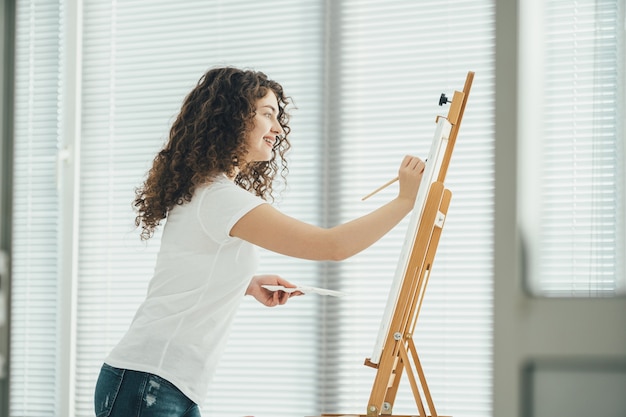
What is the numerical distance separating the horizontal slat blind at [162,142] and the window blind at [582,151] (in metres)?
0.70

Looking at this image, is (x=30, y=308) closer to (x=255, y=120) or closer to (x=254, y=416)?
(x=254, y=416)

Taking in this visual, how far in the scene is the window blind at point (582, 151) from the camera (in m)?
2.21

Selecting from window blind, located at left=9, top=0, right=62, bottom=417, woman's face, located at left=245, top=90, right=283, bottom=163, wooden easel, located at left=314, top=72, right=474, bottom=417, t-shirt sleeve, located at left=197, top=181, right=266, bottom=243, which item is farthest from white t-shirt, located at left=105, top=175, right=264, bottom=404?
window blind, located at left=9, top=0, right=62, bottom=417

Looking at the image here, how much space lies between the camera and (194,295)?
5.76 feet

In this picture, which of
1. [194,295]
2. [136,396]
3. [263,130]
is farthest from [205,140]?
[136,396]

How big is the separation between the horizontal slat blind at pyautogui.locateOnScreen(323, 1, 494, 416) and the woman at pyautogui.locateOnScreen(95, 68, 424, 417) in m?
0.66

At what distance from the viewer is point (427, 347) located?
7.72ft

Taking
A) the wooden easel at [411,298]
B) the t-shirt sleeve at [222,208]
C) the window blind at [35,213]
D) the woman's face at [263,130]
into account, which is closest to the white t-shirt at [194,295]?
the t-shirt sleeve at [222,208]

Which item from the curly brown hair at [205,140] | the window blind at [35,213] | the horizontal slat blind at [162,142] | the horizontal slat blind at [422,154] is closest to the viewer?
the curly brown hair at [205,140]

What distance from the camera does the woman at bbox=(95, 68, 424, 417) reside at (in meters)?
1.70

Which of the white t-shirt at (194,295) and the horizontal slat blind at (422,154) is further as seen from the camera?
the horizontal slat blind at (422,154)

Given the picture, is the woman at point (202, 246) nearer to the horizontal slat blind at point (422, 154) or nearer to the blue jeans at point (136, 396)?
the blue jeans at point (136, 396)

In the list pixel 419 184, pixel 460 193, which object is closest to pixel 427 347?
pixel 460 193

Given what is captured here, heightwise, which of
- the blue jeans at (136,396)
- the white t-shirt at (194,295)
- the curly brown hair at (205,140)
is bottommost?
the blue jeans at (136,396)
